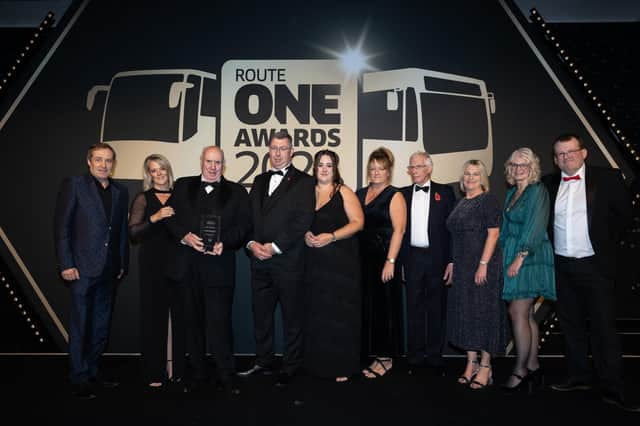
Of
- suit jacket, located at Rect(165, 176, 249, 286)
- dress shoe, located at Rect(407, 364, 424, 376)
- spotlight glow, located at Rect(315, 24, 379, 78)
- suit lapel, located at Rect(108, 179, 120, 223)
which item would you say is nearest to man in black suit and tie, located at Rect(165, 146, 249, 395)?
suit jacket, located at Rect(165, 176, 249, 286)

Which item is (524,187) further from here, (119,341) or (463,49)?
(119,341)

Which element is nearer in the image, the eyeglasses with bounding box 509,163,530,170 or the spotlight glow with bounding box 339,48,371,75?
the eyeglasses with bounding box 509,163,530,170

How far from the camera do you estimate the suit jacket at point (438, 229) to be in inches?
158

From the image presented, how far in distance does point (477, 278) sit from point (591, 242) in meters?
0.82

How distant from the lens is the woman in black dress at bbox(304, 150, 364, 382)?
3795 millimetres

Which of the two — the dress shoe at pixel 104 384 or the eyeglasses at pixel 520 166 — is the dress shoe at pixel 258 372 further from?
the eyeglasses at pixel 520 166

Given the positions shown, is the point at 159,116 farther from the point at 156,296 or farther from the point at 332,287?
the point at 332,287

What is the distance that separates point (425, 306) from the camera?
13.4ft

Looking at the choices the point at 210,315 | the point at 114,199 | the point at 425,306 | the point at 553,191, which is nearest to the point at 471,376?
the point at 425,306

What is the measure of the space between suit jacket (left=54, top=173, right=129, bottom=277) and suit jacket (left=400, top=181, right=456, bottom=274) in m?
2.40

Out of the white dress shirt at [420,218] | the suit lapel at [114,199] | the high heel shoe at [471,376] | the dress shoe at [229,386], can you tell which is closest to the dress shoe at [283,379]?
the dress shoe at [229,386]

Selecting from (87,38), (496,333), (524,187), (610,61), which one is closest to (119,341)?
(87,38)

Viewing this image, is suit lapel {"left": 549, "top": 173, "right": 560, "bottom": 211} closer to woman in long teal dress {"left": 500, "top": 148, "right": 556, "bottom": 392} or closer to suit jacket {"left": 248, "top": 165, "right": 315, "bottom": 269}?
woman in long teal dress {"left": 500, "top": 148, "right": 556, "bottom": 392}

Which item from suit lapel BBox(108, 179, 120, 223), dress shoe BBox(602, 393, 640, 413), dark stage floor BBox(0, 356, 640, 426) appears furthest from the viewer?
suit lapel BBox(108, 179, 120, 223)
